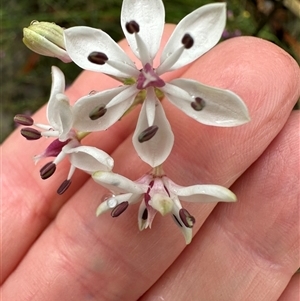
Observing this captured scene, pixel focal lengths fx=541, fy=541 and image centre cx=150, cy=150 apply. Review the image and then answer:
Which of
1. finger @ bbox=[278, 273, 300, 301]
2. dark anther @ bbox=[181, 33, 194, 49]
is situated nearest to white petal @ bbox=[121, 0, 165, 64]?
dark anther @ bbox=[181, 33, 194, 49]

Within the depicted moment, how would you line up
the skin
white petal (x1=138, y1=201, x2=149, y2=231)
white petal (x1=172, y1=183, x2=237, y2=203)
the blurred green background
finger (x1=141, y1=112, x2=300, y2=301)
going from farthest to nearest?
1. the blurred green background
2. finger (x1=141, y1=112, x2=300, y2=301)
3. the skin
4. white petal (x1=138, y1=201, x2=149, y2=231)
5. white petal (x1=172, y1=183, x2=237, y2=203)

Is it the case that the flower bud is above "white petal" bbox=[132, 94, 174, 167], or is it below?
above

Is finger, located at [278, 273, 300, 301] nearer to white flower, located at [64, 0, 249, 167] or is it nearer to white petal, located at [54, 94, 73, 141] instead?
white flower, located at [64, 0, 249, 167]

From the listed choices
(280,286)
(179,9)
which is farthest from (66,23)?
(280,286)

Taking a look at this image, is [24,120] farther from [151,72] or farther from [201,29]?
[201,29]

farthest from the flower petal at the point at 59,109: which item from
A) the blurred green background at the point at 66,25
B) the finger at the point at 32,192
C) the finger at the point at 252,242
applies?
the blurred green background at the point at 66,25
